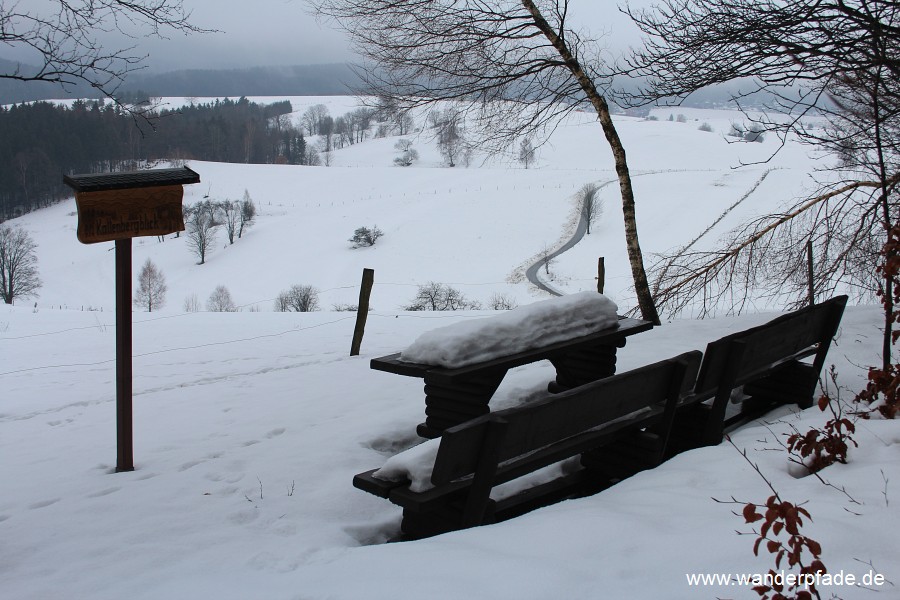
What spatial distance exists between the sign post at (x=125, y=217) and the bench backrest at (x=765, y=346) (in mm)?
→ 3446

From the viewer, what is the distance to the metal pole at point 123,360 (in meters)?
4.36

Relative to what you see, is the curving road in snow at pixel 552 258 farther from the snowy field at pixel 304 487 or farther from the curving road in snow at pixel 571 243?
the snowy field at pixel 304 487

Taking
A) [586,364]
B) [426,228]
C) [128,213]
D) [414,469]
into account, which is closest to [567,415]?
[414,469]

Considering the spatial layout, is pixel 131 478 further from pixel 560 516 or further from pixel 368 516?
pixel 560 516

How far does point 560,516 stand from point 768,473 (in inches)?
44.2

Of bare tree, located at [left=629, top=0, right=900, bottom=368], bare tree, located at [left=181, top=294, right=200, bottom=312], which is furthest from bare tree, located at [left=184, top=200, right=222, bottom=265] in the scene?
bare tree, located at [left=629, top=0, right=900, bottom=368]

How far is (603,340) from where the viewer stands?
498cm

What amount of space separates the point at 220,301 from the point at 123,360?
4156 centimetres

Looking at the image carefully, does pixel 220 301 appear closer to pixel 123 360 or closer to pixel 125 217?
pixel 123 360

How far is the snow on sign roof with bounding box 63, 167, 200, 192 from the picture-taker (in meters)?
3.98

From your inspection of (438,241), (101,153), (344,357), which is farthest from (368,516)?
(101,153)

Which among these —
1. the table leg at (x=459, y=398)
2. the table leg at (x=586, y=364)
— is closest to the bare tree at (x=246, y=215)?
the table leg at (x=586, y=364)

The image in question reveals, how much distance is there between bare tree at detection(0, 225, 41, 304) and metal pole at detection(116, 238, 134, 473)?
49291 millimetres

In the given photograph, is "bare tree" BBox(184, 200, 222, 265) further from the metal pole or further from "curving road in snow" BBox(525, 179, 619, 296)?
the metal pole
